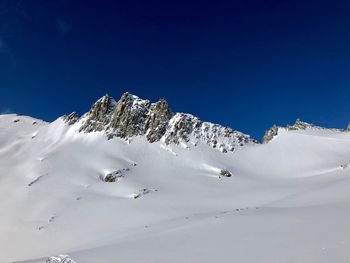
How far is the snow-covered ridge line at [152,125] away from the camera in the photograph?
97.6m

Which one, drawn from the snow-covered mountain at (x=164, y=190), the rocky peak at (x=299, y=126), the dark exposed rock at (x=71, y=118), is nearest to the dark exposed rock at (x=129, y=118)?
the snow-covered mountain at (x=164, y=190)

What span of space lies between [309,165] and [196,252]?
2911 inches

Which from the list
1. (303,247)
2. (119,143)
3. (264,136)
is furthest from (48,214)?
(264,136)

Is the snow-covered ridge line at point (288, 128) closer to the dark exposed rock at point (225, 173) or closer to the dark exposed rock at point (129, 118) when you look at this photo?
the dark exposed rock at point (225, 173)

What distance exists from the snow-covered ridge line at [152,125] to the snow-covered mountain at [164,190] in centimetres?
35

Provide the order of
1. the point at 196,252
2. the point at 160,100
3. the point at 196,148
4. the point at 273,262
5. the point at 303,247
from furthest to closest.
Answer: the point at 160,100 < the point at 196,148 < the point at 196,252 < the point at 303,247 < the point at 273,262

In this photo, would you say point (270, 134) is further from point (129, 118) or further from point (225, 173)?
point (129, 118)

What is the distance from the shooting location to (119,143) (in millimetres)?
93688

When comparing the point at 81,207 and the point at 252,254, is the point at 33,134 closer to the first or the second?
the point at 81,207

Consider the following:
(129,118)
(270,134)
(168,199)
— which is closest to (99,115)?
(129,118)

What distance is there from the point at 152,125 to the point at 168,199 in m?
40.7

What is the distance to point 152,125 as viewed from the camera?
10056 centimetres

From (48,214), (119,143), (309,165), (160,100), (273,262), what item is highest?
(160,100)

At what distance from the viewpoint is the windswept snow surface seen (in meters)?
22.2
